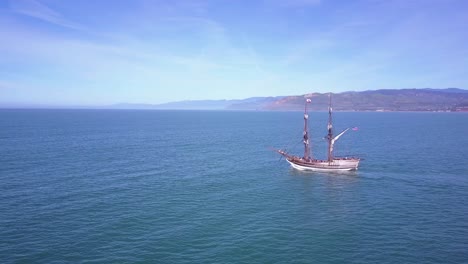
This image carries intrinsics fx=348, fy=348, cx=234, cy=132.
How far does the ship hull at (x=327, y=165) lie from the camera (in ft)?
297

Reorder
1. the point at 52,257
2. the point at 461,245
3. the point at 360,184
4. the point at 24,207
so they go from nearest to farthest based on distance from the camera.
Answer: the point at 52,257, the point at 461,245, the point at 24,207, the point at 360,184

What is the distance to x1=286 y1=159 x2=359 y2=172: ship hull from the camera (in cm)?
9056

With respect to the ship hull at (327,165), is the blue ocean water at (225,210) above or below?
below

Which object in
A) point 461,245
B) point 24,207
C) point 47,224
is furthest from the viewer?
point 24,207

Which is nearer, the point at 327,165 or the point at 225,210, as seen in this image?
the point at 225,210

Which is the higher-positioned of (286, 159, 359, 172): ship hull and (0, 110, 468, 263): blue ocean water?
(286, 159, 359, 172): ship hull

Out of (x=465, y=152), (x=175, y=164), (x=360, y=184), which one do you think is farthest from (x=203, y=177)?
(x=465, y=152)

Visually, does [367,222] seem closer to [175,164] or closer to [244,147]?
[175,164]

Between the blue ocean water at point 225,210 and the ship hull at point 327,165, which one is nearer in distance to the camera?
the blue ocean water at point 225,210

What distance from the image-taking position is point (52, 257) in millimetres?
42438

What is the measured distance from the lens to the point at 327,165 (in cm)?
9175

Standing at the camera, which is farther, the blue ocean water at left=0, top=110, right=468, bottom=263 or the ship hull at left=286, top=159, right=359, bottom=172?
the ship hull at left=286, top=159, right=359, bottom=172

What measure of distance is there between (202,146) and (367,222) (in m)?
88.0

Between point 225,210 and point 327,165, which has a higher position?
point 327,165
